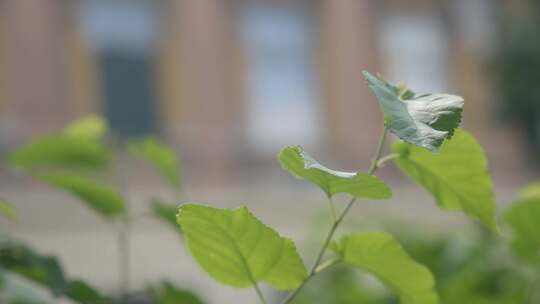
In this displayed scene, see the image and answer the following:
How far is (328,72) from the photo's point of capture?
294 inches

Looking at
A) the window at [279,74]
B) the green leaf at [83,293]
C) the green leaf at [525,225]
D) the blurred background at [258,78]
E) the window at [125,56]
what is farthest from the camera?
the window at [279,74]

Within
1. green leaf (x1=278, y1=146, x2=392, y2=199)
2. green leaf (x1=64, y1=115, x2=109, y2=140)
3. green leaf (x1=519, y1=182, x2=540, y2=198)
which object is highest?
green leaf (x1=278, y1=146, x2=392, y2=199)

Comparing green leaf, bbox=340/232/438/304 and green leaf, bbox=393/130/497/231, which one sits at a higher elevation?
green leaf, bbox=393/130/497/231

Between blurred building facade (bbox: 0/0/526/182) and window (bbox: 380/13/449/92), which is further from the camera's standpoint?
window (bbox: 380/13/449/92)

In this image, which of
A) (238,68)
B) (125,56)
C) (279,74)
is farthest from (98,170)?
(279,74)

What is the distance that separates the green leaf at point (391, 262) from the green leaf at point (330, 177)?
0.05m

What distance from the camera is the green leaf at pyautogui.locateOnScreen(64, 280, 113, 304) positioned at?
1.39ft

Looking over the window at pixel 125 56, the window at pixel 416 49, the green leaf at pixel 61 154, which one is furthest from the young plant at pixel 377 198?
the window at pixel 416 49

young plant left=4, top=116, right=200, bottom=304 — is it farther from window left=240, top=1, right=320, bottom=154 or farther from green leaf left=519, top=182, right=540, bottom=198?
window left=240, top=1, right=320, bottom=154

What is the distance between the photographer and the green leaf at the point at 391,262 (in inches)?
15.4

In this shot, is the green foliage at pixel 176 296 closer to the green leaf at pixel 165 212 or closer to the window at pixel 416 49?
the green leaf at pixel 165 212

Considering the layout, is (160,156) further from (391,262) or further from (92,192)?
(391,262)

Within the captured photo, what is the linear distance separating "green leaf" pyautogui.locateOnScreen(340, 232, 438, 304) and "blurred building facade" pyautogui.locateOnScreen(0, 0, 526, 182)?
19.5 ft

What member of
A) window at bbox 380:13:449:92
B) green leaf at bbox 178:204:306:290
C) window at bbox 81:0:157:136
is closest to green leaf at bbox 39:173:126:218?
green leaf at bbox 178:204:306:290
